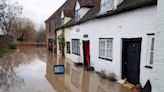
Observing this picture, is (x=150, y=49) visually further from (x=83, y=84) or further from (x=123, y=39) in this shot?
(x=83, y=84)

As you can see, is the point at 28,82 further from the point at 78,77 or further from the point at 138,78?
the point at 138,78

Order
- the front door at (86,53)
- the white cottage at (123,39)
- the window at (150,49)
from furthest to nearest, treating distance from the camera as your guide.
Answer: the front door at (86,53)
the white cottage at (123,39)
the window at (150,49)

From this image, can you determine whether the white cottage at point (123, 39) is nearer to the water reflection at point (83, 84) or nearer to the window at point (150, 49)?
the window at point (150, 49)

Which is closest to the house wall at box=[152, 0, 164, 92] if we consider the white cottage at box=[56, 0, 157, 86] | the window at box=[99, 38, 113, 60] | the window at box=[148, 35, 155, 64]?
the white cottage at box=[56, 0, 157, 86]

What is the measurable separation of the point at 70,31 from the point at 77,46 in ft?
11.3

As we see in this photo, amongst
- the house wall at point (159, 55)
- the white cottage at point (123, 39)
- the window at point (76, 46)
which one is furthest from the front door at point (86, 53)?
the house wall at point (159, 55)

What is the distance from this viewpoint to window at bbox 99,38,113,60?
1319 cm

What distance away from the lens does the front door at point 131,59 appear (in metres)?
10.2

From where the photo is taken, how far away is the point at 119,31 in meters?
11.8

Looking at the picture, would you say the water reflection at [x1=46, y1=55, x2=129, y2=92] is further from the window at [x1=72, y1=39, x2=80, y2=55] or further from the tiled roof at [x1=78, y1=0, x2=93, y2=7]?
the tiled roof at [x1=78, y1=0, x2=93, y2=7]

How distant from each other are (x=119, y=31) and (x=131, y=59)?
67.8 inches

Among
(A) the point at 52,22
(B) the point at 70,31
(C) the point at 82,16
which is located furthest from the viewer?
(A) the point at 52,22

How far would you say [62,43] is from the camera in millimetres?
27516

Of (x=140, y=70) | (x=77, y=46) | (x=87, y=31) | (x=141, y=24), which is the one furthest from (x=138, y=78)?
(x=77, y=46)
